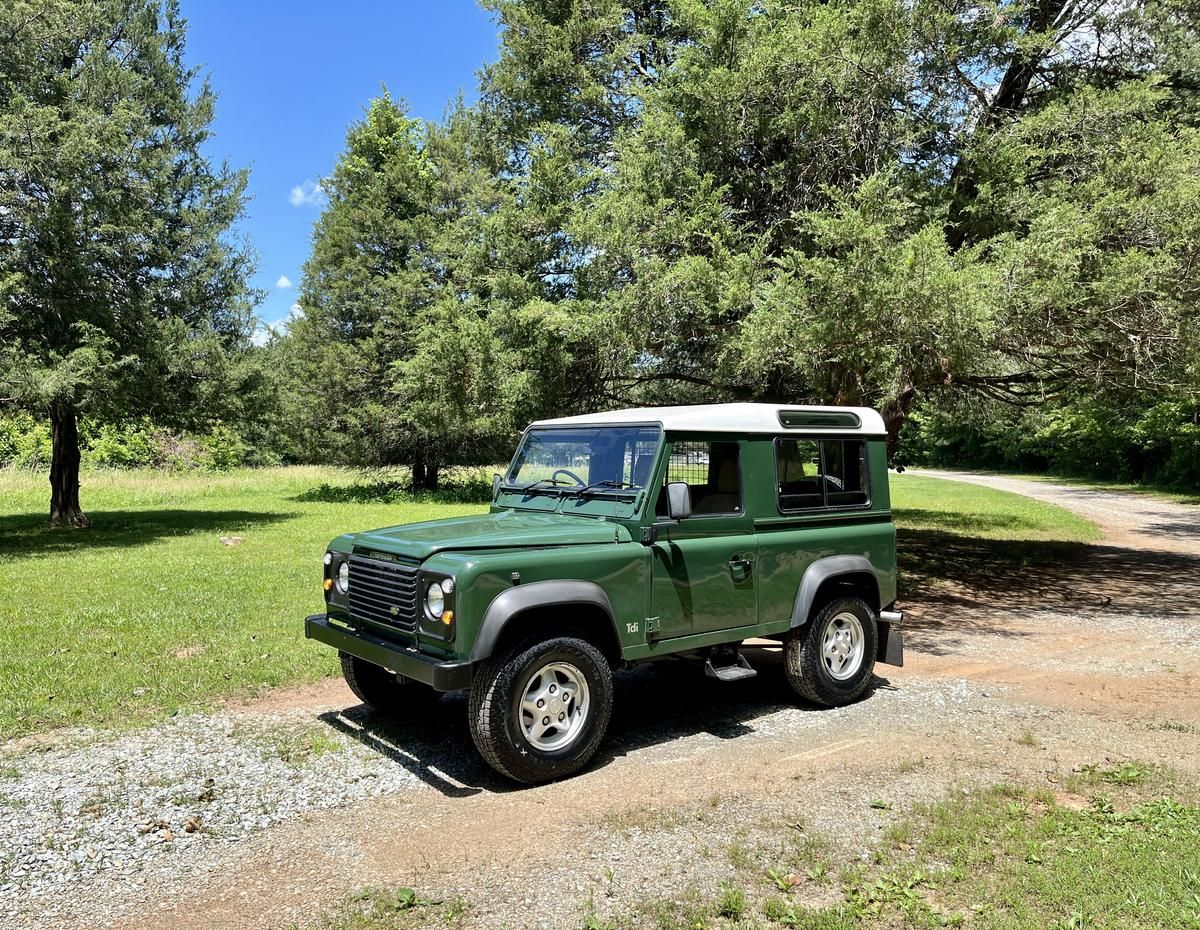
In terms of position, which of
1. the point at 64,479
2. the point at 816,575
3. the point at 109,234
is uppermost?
the point at 109,234

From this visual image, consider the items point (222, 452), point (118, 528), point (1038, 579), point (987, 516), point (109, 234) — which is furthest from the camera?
point (222, 452)

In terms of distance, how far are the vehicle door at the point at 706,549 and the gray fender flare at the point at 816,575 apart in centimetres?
46

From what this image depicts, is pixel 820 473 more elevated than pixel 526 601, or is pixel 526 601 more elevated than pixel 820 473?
pixel 820 473

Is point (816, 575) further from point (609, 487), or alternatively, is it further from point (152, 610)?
point (152, 610)

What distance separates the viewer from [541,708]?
513cm

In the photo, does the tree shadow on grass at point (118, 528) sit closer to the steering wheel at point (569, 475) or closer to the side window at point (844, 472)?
the steering wheel at point (569, 475)

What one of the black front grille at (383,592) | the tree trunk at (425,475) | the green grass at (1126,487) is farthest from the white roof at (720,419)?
the green grass at (1126,487)

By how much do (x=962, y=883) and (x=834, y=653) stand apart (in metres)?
2.88

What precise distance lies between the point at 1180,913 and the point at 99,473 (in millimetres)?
37816

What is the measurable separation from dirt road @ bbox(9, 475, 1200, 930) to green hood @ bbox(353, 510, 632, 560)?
1.43m

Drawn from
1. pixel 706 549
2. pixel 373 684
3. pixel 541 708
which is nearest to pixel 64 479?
pixel 373 684

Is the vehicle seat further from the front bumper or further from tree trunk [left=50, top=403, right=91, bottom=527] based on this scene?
tree trunk [left=50, top=403, right=91, bottom=527]

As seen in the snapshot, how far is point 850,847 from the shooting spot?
4.28m

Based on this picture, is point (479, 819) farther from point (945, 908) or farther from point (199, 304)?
point (199, 304)
